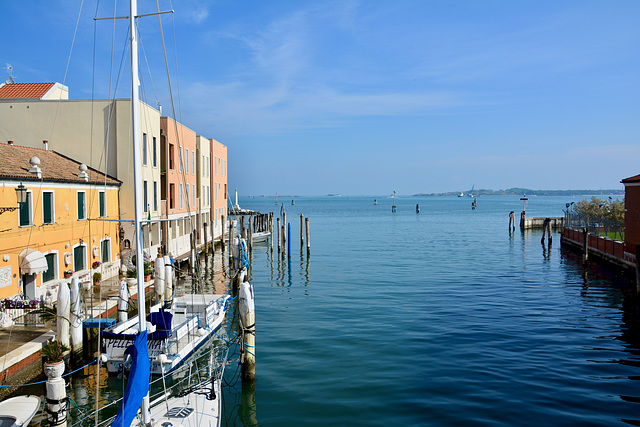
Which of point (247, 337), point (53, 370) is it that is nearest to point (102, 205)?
point (247, 337)

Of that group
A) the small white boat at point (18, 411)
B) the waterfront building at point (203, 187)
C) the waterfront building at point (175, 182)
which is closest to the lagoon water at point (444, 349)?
the small white boat at point (18, 411)

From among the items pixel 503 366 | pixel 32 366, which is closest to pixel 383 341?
pixel 503 366

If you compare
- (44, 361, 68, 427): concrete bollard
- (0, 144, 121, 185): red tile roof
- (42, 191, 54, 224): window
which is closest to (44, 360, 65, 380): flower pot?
(44, 361, 68, 427): concrete bollard

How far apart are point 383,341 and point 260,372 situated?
541cm

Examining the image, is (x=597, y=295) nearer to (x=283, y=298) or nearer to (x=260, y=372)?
(x=283, y=298)

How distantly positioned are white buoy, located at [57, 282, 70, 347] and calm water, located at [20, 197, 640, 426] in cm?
153

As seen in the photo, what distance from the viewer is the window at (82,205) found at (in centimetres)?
2669

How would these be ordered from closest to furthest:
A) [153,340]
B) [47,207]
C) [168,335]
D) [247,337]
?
[247,337] → [153,340] → [168,335] → [47,207]

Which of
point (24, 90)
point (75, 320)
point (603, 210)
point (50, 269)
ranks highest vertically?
point (24, 90)

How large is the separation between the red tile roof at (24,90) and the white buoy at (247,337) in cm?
2824

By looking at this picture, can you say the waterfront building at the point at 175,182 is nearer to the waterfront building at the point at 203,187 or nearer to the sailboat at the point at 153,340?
the waterfront building at the point at 203,187

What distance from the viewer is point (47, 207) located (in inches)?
913

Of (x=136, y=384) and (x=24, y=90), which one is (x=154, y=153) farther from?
(x=136, y=384)

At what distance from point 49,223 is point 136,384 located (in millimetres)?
16666
